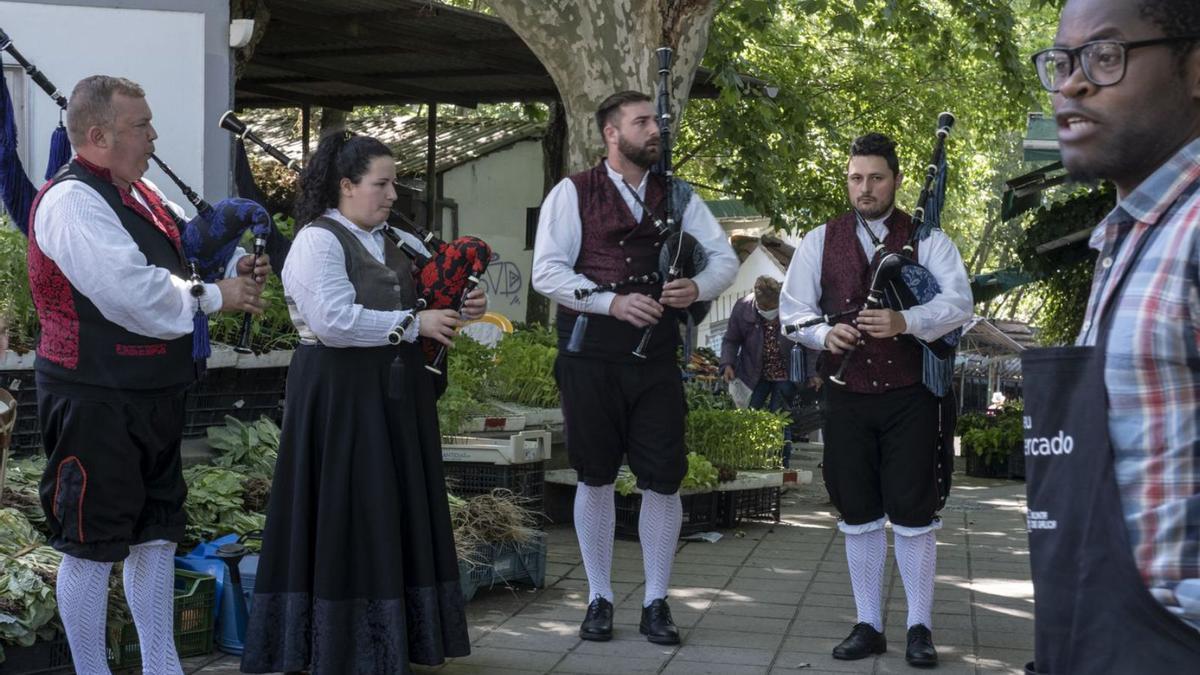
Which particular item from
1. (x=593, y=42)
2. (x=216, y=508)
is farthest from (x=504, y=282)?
(x=216, y=508)

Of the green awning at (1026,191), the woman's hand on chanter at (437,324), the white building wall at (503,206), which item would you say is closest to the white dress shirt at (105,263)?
the woman's hand on chanter at (437,324)

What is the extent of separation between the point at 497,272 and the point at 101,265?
53.9ft

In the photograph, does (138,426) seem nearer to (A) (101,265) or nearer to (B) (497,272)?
(A) (101,265)

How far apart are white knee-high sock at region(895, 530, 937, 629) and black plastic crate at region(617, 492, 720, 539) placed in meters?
2.81

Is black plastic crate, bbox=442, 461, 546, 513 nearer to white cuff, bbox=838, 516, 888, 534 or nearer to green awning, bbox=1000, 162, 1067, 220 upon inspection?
white cuff, bbox=838, 516, 888, 534

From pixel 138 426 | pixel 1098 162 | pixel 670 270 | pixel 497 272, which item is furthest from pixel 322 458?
pixel 497 272

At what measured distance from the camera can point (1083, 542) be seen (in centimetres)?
189

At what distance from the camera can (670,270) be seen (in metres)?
6.02

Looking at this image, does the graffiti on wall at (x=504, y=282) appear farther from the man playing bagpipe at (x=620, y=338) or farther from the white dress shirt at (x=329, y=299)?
the white dress shirt at (x=329, y=299)

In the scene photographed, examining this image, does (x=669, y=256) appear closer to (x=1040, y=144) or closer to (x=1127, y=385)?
(x=1127, y=385)

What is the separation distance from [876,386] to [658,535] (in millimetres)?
1171

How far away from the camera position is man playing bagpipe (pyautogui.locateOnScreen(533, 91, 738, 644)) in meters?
6.01

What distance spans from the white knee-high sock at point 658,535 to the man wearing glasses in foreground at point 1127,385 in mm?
4175

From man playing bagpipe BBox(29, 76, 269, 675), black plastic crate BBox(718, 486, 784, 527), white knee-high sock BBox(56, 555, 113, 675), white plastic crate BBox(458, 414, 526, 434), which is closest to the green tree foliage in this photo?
black plastic crate BBox(718, 486, 784, 527)
